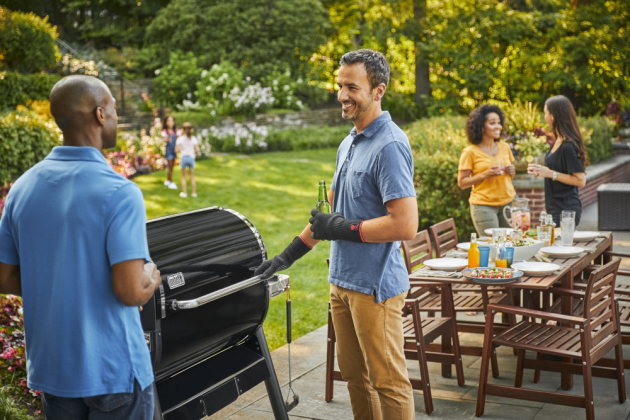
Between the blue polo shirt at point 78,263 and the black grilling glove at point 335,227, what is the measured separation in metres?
0.93

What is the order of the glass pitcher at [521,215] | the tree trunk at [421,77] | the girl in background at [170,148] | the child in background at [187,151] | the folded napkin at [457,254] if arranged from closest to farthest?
1. the folded napkin at [457,254]
2. the glass pitcher at [521,215]
3. the child in background at [187,151]
4. the girl in background at [170,148]
5. the tree trunk at [421,77]

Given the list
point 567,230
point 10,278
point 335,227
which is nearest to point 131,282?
point 10,278

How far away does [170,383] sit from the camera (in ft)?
9.64

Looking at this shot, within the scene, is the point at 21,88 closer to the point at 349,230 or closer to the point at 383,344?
the point at 349,230

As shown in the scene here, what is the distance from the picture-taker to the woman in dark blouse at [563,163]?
5.40m

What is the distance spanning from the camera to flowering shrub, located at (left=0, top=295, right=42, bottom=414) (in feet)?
13.2

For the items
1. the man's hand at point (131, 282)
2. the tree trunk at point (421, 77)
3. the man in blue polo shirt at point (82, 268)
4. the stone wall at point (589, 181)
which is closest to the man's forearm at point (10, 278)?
the man in blue polo shirt at point (82, 268)

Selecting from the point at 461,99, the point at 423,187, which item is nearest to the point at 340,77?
the point at 423,187

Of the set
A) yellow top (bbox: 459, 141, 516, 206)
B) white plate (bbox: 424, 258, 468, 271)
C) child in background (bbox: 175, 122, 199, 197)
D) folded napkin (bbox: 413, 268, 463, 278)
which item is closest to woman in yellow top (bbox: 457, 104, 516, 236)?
yellow top (bbox: 459, 141, 516, 206)

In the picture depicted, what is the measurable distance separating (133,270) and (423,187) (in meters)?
7.30

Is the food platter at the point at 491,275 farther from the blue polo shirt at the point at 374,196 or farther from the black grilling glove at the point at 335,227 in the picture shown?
the black grilling glove at the point at 335,227

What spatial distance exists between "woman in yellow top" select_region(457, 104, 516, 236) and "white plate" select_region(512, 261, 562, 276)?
4.96 feet

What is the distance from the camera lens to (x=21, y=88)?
54.5 ft

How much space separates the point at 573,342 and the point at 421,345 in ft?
2.90
